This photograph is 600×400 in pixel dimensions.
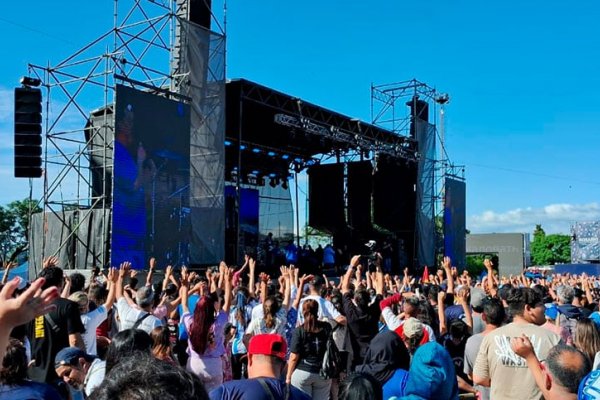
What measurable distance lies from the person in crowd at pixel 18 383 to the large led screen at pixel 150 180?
996 centimetres

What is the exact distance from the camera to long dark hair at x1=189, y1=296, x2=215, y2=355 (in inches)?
167

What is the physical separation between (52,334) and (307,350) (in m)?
1.91

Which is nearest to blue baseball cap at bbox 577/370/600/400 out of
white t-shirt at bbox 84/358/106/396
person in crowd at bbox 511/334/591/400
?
person in crowd at bbox 511/334/591/400

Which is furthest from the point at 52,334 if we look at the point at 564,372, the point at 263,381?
the point at 564,372

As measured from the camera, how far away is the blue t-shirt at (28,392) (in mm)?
2215

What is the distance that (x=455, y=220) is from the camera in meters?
26.7

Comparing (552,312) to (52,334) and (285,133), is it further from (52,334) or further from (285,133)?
(285,133)

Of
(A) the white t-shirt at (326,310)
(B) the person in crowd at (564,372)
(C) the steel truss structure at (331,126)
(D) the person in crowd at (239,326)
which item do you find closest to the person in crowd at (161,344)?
(B) the person in crowd at (564,372)

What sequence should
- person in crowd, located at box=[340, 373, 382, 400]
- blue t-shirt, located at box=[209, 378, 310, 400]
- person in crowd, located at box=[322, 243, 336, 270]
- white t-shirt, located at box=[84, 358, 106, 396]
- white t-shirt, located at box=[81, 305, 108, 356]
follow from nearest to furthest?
blue t-shirt, located at box=[209, 378, 310, 400]
person in crowd, located at box=[340, 373, 382, 400]
white t-shirt, located at box=[84, 358, 106, 396]
white t-shirt, located at box=[81, 305, 108, 356]
person in crowd, located at box=[322, 243, 336, 270]

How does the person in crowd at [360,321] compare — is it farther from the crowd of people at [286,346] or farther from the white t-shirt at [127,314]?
the white t-shirt at [127,314]

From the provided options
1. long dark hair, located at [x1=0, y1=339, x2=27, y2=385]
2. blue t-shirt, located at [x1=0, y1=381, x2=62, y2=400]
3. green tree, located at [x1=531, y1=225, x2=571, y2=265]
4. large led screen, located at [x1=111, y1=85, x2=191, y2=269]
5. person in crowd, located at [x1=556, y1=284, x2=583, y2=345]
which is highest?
large led screen, located at [x1=111, y1=85, x2=191, y2=269]

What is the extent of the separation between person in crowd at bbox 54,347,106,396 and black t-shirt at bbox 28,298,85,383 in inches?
25.6

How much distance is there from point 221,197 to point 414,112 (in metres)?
11.1

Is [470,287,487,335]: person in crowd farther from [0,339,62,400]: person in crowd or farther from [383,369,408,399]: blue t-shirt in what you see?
[0,339,62,400]: person in crowd
